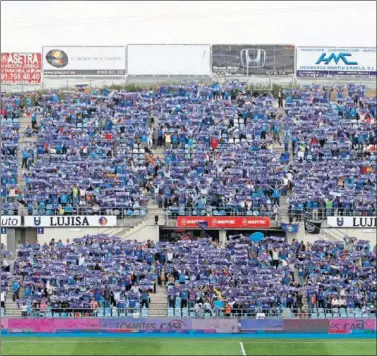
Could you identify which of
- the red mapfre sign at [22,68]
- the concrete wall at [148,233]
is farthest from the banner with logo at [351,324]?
the red mapfre sign at [22,68]

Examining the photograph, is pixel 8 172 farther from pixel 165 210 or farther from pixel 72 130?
pixel 165 210

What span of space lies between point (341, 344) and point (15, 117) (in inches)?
850

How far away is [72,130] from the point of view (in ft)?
128

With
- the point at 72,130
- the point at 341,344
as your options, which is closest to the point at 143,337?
the point at 341,344

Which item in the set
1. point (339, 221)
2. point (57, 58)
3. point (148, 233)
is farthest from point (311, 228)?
point (57, 58)

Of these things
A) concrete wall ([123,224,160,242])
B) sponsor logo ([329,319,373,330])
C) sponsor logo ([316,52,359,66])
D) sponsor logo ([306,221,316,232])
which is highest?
sponsor logo ([316,52,359,66])

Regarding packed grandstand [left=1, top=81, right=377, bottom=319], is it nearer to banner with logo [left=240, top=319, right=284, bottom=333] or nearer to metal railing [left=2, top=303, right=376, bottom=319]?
metal railing [left=2, top=303, right=376, bottom=319]

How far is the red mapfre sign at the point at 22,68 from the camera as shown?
152ft

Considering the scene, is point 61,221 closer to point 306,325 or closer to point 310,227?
point 310,227

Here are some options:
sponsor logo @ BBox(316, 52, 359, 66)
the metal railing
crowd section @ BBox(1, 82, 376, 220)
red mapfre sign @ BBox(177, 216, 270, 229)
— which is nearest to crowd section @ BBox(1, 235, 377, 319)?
the metal railing

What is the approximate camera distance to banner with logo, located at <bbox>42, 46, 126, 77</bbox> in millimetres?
46906

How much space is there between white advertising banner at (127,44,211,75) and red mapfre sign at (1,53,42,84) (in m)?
5.15

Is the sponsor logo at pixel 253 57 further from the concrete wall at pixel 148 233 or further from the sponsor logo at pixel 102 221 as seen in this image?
the sponsor logo at pixel 102 221

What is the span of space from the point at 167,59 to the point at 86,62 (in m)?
4.59
